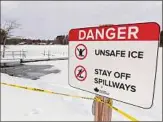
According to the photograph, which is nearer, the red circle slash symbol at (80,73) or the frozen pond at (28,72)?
the red circle slash symbol at (80,73)

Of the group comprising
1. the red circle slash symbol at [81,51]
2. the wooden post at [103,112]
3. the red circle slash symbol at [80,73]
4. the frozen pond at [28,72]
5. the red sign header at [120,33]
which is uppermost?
the red sign header at [120,33]

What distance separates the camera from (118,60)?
1.46 m

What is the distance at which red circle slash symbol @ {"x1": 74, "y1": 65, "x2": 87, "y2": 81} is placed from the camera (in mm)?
1648

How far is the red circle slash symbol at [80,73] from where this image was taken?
1648 millimetres

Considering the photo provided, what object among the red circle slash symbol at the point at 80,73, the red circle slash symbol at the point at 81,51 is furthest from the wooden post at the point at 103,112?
the red circle slash symbol at the point at 81,51

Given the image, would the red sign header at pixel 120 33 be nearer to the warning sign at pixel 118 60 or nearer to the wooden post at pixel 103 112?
the warning sign at pixel 118 60

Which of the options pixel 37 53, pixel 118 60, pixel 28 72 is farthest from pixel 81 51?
pixel 37 53

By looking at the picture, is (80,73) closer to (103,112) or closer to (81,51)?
(81,51)

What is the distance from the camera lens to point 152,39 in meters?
1.30

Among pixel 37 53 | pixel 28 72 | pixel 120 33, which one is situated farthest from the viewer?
pixel 37 53

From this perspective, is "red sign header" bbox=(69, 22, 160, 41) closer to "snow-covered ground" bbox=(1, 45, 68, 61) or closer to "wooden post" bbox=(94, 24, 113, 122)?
"wooden post" bbox=(94, 24, 113, 122)

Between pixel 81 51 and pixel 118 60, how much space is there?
29 centimetres

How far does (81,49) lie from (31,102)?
16.5 feet

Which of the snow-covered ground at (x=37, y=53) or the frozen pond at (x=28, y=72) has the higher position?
the snow-covered ground at (x=37, y=53)
